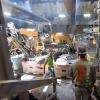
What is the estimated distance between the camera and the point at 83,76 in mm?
5406

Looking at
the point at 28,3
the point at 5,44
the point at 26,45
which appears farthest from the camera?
the point at 28,3

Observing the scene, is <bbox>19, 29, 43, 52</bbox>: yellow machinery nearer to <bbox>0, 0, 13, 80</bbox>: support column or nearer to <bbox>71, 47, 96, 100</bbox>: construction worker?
<bbox>71, 47, 96, 100</bbox>: construction worker

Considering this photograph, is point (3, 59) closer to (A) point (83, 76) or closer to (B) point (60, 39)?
(A) point (83, 76)

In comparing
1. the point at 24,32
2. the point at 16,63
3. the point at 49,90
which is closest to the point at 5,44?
the point at 49,90

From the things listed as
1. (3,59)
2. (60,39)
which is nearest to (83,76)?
(3,59)

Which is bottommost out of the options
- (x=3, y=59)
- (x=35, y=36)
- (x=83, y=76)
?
(x=83, y=76)

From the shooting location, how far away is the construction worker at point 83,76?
5281mm

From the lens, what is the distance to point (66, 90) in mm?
8477

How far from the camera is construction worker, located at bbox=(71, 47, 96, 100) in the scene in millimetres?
5281

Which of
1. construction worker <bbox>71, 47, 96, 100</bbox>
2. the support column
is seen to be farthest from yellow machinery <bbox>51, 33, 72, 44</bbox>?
the support column

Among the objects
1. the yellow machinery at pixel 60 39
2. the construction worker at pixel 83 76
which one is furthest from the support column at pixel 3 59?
the yellow machinery at pixel 60 39

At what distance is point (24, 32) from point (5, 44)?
1247 cm

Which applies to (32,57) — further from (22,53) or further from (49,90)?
(49,90)

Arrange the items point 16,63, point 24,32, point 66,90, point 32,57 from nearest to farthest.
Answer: point 66,90 → point 16,63 → point 32,57 → point 24,32
